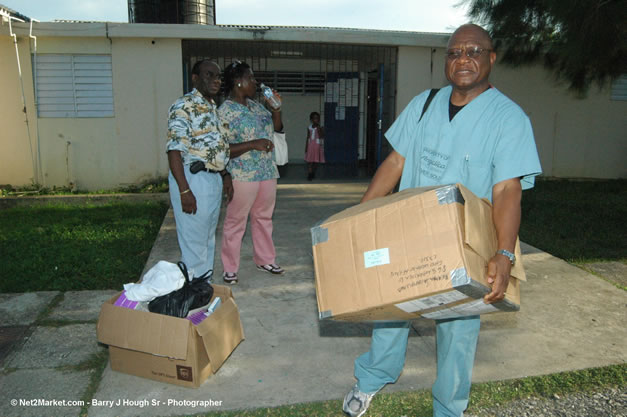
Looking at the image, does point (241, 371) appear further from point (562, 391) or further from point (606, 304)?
point (606, 304)

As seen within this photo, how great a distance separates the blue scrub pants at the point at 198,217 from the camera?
337cm

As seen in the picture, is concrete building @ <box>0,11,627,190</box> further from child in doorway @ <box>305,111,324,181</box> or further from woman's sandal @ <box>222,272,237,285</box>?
woman's sandal @ <box>222,272,237,285</box>

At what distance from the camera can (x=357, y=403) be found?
8.42 ft

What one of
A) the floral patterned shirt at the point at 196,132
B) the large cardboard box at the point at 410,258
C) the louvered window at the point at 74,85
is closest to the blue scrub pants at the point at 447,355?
the large cardboard box at the point at 410,258

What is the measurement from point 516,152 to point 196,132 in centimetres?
205

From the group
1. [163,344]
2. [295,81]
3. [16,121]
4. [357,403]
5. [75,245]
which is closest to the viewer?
[357,403]

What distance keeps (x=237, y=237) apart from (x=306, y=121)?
9.51 meters

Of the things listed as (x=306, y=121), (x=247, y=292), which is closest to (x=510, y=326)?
(x=247, y=292)

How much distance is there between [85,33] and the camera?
29.3 feet

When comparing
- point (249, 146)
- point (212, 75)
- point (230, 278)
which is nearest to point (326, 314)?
point (212, 75)

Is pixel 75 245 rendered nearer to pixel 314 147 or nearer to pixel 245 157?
pixel 245 157

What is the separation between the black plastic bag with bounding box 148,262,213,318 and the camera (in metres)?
2.83

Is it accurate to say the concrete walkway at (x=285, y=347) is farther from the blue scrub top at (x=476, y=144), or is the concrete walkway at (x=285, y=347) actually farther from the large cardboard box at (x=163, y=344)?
the blue scrub top at (x=476, y=144)

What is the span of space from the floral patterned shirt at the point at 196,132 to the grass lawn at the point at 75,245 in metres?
1.77
